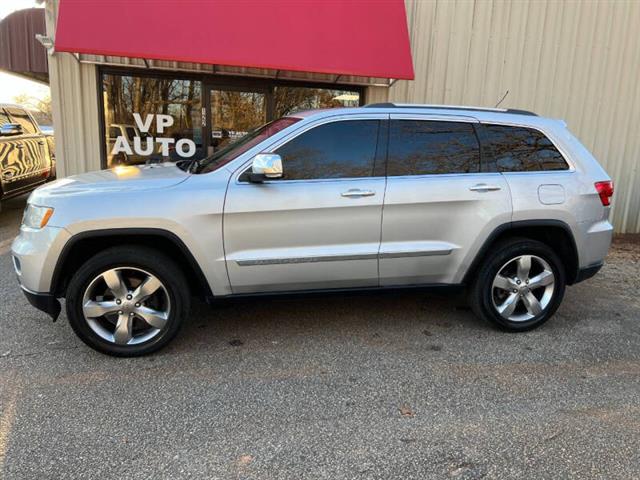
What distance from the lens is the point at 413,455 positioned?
2639mm

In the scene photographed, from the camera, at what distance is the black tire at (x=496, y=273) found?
13.4ft

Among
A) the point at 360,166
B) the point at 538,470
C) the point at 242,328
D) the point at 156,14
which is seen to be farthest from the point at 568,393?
the point at 156,14

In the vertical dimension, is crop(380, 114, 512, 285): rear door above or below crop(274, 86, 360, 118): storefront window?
below

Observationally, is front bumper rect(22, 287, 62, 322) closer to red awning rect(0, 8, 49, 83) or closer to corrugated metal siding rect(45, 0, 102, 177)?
corrugated metal siding rect(45, 0, 102, 177)

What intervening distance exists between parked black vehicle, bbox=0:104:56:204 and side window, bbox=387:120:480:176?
7.28 metres

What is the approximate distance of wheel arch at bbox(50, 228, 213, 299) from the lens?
343 centimetres

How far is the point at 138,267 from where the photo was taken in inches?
139

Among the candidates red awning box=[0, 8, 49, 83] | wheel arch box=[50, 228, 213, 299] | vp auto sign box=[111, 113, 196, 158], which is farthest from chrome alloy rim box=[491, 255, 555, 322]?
red awning box=[0, 8, 49, 83]

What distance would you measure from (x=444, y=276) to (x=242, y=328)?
175 centimetres

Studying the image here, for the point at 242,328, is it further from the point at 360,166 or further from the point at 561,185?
the point at 561,185

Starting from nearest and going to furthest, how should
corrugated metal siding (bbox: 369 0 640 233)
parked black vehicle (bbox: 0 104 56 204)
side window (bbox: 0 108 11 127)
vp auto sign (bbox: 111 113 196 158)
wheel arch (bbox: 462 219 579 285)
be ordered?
wheel arch (bbox: 462 219 579 285), vp auto sign (bbox: 111 113 196 158), corrugated metal siding (bbox: 369 0 640 233), parked black vehicle (bbox: 0 104 56 204), side window (bbox: 0 108 11 127)

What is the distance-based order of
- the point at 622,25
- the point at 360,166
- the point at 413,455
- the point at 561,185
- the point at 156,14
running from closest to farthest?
the point at 413,455 < the point at 360,166 < the point at 561,185 < the point at 156,14 < the point at 622,25

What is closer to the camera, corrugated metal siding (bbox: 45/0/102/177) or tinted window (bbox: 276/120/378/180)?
tinted window (bbox: 276/120/378/180)

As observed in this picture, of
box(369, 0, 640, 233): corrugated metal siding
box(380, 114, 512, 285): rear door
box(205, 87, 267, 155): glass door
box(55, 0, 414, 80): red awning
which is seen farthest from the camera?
box(369, 0, 640, 233): corrugated metal siding
